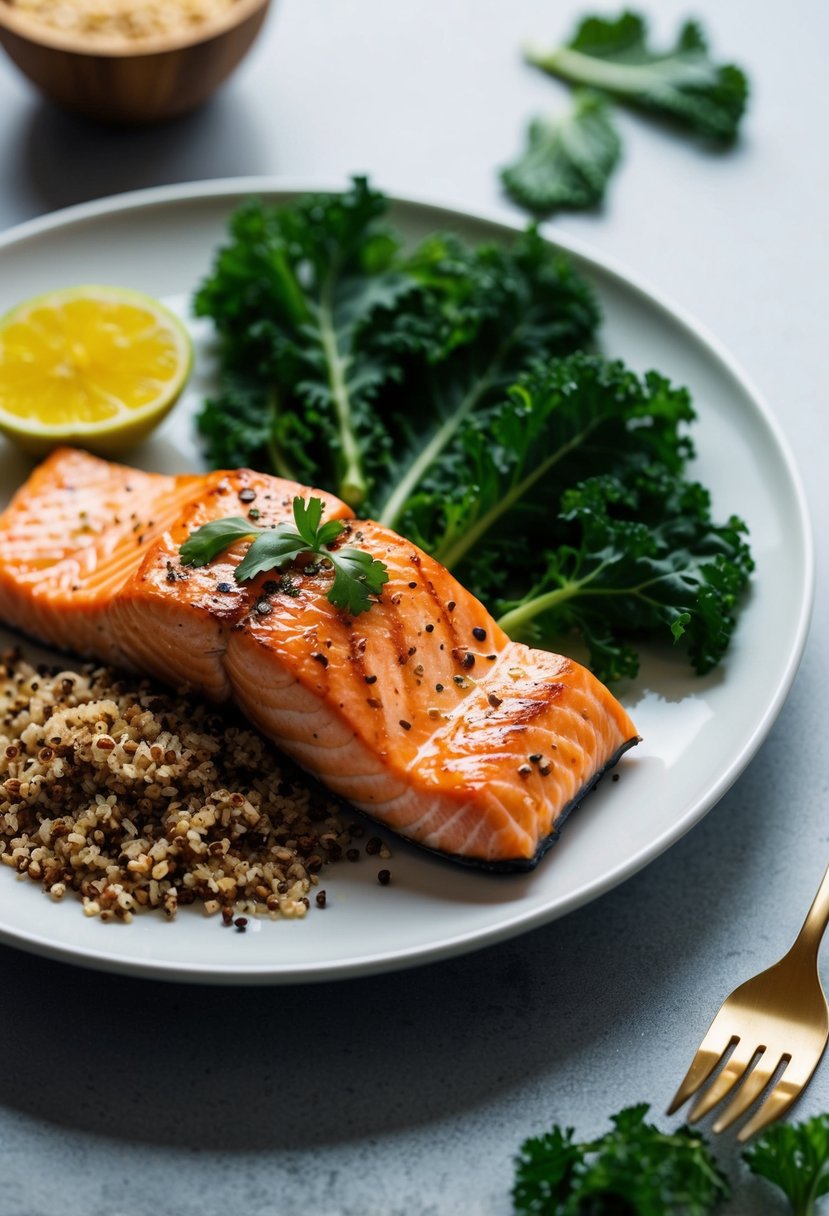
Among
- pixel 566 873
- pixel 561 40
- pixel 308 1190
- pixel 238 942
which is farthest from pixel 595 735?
pixel 561 40

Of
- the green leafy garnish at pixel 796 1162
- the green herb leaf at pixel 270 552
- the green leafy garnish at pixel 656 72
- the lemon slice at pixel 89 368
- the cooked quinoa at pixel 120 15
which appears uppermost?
the green leafy garnish at pixel 656 72

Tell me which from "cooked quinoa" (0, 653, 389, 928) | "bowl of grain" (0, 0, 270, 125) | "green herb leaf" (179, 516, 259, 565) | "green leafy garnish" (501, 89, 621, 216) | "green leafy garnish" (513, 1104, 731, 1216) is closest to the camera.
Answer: "green leafy garnish" (513, 1104, 731, 1216)

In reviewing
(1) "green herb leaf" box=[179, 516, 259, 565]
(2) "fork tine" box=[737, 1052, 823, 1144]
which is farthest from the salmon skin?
(2) "fork tine" box=[737, 1052, 823, 1144]

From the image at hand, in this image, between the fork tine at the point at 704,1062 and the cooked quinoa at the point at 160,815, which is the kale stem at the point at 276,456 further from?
the fork tine at the point at 704,1062

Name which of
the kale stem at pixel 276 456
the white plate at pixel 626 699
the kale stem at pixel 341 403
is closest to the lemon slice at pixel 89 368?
the white plate at pixel 626 699

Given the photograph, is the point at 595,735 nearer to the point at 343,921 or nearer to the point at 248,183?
the point at 343,921

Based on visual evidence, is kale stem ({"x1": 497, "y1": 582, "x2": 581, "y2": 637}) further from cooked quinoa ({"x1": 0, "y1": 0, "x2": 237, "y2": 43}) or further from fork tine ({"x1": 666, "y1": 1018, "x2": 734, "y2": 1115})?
cooked quinoa ({"x1": 0, "y1": 0, "x2": 237, "y2": 43})

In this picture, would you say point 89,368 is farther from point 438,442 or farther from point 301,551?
point 301,551
